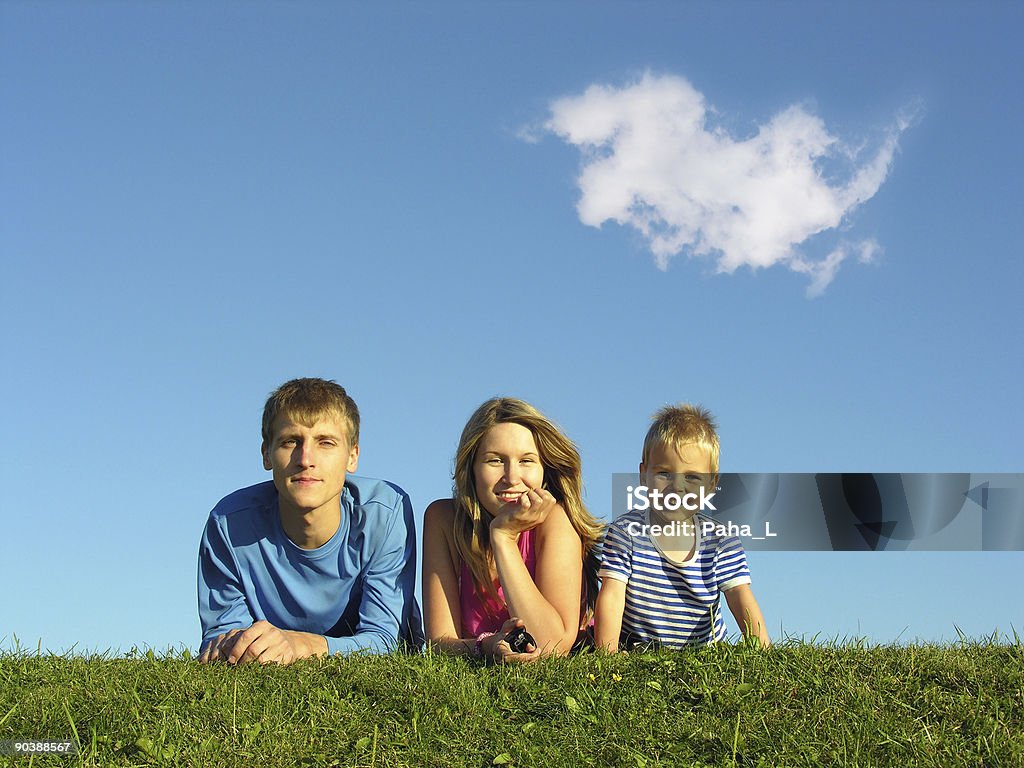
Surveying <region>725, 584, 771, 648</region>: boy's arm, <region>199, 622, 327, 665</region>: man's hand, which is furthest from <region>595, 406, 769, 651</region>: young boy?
<region>199, 622, 327, 665</region>: man's hand

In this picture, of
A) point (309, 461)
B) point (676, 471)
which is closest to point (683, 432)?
point (676, 471)

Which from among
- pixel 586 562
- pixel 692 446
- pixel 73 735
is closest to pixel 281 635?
pixel 73 735

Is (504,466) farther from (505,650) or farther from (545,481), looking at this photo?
(505,650)

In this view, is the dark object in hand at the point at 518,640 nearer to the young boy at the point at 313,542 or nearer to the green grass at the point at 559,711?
the green grass at the point at 559,711

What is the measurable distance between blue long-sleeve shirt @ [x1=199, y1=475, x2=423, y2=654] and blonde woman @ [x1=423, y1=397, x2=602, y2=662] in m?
0.38

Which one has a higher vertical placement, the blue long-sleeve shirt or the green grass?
the blue long-sleeve shirt

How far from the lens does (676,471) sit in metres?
7.31

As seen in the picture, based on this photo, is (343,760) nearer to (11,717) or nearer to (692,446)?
(11,717)

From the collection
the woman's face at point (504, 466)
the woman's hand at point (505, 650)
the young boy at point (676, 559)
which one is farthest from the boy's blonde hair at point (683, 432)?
the woman's hand at point (505, 650)

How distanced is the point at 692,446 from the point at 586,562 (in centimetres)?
122

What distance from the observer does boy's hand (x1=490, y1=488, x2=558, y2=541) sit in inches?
268

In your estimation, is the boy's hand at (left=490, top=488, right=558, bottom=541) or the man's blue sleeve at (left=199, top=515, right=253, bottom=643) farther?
the man's blue sleeve at (left=199, top=515, right=253, bottom=643)

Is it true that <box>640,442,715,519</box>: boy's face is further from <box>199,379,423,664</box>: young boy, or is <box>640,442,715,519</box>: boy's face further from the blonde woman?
<box>199,379,423,664</box>: young boy

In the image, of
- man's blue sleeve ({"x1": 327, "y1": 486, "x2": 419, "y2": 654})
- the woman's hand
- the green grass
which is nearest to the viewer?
the green grass
